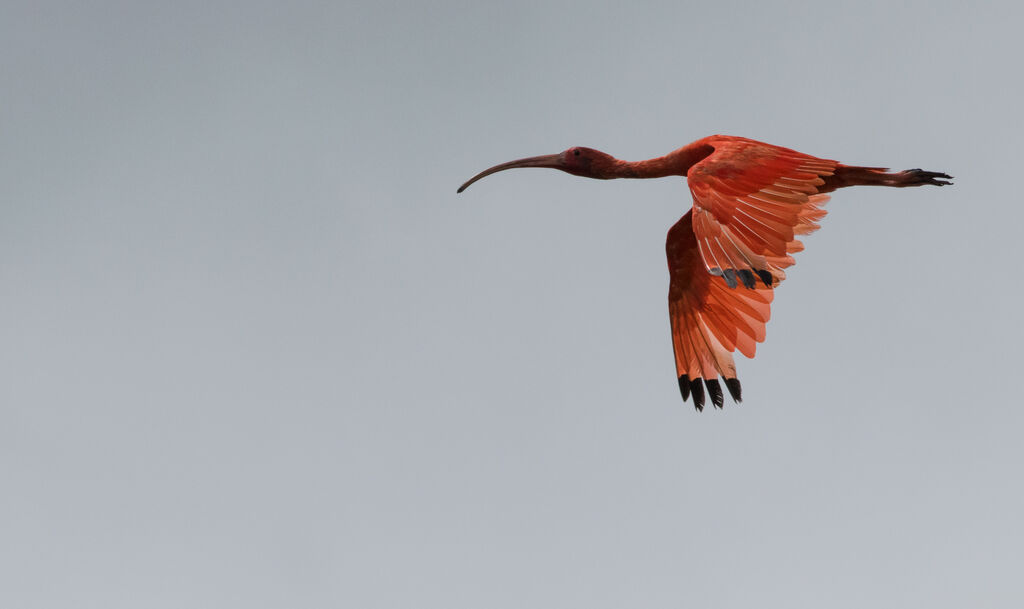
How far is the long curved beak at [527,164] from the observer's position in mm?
25266

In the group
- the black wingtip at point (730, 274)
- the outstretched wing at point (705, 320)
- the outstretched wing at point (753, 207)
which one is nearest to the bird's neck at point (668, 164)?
the outstretched wing at point (705, 320)

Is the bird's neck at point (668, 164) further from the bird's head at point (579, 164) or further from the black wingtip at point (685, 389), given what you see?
the black wingtip at point (685, 389)

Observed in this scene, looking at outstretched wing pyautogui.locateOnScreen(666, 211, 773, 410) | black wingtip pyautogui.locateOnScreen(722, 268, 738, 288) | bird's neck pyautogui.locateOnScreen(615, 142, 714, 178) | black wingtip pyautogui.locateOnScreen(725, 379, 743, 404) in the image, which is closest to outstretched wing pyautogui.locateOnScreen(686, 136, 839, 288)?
black wingtip pyautogui.locateOnScreen(722, 268, 738, 288)

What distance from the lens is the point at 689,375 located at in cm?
2461

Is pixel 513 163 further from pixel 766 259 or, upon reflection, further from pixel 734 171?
pixel 766 259

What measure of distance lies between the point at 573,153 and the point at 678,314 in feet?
12.3

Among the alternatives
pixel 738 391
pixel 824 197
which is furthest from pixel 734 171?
pixel 738 391

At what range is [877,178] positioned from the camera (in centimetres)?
2239

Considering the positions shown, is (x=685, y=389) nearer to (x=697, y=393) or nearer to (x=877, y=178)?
(x=697, y=393)

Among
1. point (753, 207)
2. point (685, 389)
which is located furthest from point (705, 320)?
point (753, 207)

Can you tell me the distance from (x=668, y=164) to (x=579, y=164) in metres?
1.99

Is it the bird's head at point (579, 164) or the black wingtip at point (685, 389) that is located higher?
the bird's head at point (579, 164)

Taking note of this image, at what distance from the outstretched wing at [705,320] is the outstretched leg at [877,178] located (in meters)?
2.28

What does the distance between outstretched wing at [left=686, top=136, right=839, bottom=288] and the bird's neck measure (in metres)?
2.25
